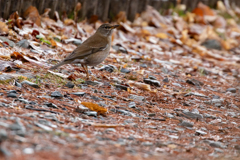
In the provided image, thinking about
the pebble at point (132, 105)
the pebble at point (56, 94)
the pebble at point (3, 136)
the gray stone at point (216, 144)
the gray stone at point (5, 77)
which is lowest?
the pebble at point (132, 105)

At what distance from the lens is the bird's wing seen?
19.2 feet

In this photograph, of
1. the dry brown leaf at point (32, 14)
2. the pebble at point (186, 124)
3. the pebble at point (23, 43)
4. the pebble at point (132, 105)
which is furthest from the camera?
the dry brown leaf at point (32, 14)

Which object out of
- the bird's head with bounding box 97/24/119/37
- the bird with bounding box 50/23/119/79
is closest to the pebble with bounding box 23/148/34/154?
the bird with bounding box 50/23/119/79

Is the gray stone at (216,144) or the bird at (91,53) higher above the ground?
the bird at (91,53)

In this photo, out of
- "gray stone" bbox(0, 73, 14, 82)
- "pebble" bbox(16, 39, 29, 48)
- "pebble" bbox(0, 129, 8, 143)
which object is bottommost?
"gray stone" bbox(0, 73, 14, 82)

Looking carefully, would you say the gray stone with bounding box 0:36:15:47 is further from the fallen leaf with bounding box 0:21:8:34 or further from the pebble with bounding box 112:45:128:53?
the pebble with bounding box 112:45:128:53

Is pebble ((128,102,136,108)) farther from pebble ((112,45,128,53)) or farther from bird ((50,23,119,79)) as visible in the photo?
pebble ((112,45,128,53))

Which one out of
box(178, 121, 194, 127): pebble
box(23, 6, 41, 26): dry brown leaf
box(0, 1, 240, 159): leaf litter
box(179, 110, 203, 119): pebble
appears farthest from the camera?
box(23, 6, 41, 26): dry brown leaf

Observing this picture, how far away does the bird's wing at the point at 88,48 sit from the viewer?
5.85m

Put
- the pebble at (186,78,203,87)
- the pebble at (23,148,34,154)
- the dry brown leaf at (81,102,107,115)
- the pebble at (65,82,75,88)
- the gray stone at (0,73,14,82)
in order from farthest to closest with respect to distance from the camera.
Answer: the pebble at (186,78,203,87) → the pebble at (65,82,75,88) → the gray stone at (0,73,14,82) → the dry brown leaf at (81,102,107,115) → the pebble at (23,148,34,154)

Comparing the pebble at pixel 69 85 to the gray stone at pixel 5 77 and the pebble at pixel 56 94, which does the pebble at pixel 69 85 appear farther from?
the gray stone at pixel 5 77

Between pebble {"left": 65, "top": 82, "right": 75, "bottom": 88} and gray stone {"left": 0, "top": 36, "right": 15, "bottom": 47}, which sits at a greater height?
gray stone {"left": 0, "top": 36, "right": 15, "bottom": 47}

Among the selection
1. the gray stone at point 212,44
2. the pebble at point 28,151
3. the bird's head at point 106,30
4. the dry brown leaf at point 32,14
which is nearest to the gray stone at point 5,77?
the pebble at point 28,151

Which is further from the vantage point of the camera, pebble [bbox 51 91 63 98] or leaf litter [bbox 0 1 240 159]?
pebble [bbox 51 91 63 98]
